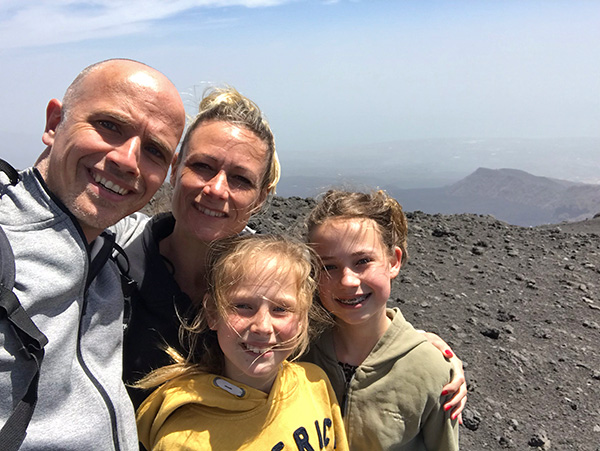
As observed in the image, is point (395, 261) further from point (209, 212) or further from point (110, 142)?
point (110, 142)

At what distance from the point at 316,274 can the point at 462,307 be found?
6.49 metres

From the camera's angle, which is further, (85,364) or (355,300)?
(355,300)

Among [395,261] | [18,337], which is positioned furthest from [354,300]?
[18,337]

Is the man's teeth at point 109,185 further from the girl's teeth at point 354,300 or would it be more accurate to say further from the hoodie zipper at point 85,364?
the girl's teeth at point 354,300

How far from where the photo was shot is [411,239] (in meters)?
11.6

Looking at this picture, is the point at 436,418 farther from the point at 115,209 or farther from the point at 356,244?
the point at 115,209

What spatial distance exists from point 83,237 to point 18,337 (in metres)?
0.53

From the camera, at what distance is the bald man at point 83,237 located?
6.52ft

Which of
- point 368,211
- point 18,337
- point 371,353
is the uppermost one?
point 368,211

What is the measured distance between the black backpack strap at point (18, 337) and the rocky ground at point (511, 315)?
5.65 feet

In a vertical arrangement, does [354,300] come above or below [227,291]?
below

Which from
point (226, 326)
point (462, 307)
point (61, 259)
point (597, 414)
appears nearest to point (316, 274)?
point (226, 326)

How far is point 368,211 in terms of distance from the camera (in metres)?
3.12

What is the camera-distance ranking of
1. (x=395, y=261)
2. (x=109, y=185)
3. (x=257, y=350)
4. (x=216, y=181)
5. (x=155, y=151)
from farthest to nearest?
(x=395, y=261)
(x=216, y=181)
(x=155, y=151)
(x=257, y=350)
(x=109, y=185)
